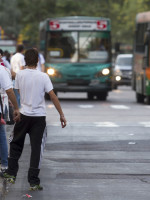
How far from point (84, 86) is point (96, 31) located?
2159 millimetres

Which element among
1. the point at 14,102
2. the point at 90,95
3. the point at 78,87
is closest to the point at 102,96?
the point at 90,95

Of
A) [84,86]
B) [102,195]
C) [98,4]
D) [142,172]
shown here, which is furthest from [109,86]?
[98,4]

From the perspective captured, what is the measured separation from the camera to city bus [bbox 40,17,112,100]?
90.0 ft

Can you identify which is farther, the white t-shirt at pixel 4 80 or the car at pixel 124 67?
the car at pixel 124 67

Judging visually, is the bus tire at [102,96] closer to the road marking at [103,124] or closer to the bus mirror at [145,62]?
the bus mirror at [145,62]

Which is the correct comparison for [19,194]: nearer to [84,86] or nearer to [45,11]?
[84,86]

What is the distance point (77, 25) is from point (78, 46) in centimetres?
97

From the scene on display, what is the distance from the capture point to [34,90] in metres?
8.27

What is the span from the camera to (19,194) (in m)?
7.92

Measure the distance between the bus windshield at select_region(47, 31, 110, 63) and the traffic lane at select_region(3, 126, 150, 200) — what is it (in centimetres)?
1288

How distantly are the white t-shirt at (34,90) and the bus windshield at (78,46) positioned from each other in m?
19.3

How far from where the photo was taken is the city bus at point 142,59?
84.8ft

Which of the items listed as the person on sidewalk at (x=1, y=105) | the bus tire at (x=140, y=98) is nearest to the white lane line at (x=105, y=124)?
the person on sidewalk at (x=1, y=105)

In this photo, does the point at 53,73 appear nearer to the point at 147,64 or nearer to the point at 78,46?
the point at 78,46
